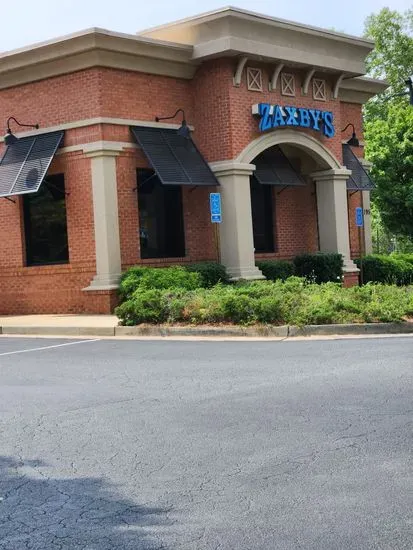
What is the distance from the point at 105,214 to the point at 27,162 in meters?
2.50

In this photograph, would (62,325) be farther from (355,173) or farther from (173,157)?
(355,173)

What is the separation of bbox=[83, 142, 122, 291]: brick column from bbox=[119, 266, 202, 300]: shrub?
1.62 ft

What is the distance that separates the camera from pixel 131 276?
60.9ft

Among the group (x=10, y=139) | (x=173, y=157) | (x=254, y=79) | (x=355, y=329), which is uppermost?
(x=254, y=79)

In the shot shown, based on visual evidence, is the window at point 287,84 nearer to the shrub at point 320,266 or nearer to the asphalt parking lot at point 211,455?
the shrub at point 320,266

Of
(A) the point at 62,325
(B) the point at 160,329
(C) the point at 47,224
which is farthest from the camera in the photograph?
(C) the point at 47,224

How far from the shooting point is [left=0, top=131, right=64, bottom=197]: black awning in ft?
63.1

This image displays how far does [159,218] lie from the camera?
68.9 ft

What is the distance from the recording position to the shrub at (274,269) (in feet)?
71.5

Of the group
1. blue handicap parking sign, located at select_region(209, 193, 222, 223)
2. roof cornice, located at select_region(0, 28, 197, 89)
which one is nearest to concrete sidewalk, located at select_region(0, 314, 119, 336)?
blue handicap parking sign, located at select_region(209, 193, 222, 223)

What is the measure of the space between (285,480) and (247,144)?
1630cm

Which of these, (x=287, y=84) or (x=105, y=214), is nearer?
(x=105, y=214)

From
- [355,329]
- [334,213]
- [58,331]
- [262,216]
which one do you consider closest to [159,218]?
[262,216]

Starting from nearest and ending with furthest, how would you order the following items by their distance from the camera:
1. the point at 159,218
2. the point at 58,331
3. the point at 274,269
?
1. the point at 58,331
2. the point at 159,218
3. the point at 274,269
